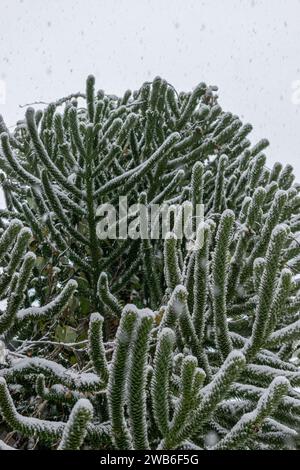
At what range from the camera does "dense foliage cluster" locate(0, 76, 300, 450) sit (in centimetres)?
177

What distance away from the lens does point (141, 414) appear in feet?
5.86

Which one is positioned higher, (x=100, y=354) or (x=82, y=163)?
(x=82, y=163)

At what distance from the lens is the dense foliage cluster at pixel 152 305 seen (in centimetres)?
177

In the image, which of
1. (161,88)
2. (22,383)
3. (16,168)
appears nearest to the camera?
(22,383)

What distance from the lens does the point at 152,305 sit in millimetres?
3211

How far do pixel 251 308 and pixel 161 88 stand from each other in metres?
1.77

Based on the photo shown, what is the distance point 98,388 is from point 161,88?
2397 mm

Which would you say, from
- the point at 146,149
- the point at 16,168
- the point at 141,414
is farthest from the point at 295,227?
the point at 141,414

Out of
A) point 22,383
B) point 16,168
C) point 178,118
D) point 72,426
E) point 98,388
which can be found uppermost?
point 178,118
